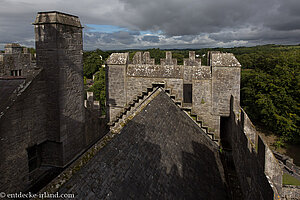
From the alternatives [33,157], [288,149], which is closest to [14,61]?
[33,157]

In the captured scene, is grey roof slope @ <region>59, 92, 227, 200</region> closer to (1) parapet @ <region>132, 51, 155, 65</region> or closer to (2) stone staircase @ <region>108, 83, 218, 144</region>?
(2) stone staircase @ <region>108, 83, 218, 144</region>

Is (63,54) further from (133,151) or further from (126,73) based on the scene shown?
(126,73)

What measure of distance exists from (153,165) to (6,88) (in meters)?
4.33

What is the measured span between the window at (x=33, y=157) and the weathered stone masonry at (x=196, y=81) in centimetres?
588

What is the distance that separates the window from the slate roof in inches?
54.6

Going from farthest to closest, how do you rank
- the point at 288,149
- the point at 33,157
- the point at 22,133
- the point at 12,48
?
Answer: the point at 288,149 < the point at 12,48 < the point at 33,157 < the point at 22,133

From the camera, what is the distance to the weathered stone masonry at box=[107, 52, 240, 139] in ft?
33.7

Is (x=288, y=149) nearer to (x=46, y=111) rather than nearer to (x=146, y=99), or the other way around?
(x=146, y=99)

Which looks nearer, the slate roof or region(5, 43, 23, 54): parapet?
the slate roof

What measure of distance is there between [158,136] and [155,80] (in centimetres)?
490

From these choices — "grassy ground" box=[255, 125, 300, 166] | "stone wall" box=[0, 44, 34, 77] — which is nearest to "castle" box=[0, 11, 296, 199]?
"stone wall" box=[0, 44, 34, 77]

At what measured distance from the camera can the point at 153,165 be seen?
5406 mm

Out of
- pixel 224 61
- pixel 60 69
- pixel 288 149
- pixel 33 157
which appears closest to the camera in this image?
pixel 33 157

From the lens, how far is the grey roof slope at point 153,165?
4.14 m
